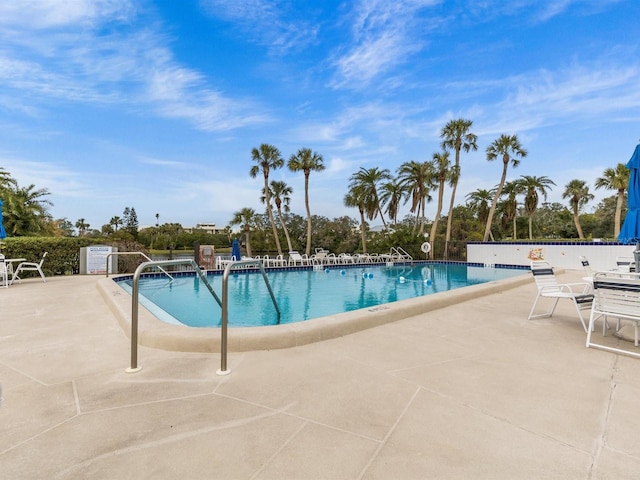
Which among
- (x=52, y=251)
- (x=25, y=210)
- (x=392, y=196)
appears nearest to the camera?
(x=52, y=251)

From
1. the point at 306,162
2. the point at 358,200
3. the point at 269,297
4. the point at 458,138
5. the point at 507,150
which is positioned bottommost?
the point at 269,297

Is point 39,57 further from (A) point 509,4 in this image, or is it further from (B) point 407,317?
(A) point 509,4

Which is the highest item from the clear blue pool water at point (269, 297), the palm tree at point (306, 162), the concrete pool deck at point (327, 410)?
the palm tree at point (306, 162)

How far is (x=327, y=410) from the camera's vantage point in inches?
84.9

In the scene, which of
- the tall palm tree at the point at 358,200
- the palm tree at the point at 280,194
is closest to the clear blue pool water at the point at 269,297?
the tall palm tree at the point at 358,200

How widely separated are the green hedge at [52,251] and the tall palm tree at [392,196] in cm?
1938

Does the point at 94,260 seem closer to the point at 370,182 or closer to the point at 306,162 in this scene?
the point at 306,162

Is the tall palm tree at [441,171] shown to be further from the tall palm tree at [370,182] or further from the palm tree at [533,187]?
the palm tree at [533,187]

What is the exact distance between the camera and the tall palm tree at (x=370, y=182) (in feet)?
85.9

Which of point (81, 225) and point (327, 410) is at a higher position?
point (81, 225)

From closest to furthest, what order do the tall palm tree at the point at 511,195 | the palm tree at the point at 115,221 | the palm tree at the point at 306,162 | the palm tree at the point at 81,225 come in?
the palm tree at the point at 306,162, the tall palm tree at the point at 511,195, the palm tree at the point at 81,225, the palm tree at the point at 115,221

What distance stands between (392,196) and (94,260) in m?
20.8

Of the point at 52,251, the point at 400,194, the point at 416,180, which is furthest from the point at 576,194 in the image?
the point at 52,251

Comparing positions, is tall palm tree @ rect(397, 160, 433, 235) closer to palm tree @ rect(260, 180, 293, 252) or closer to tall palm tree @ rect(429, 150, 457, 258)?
tall palm tree @ rect(429, 150, 457, 258)
